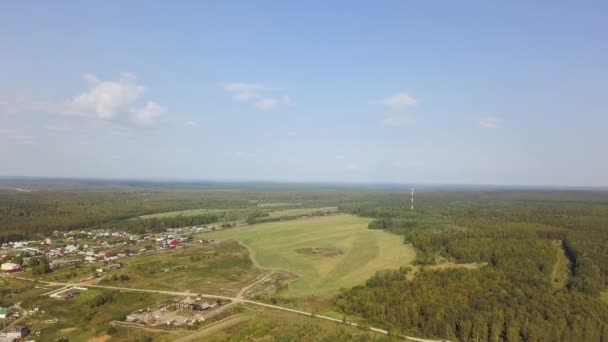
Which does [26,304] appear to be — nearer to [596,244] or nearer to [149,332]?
[149,332]

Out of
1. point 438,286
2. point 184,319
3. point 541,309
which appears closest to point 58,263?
point 184,319

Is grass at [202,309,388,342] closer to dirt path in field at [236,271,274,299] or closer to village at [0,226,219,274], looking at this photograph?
dirt path in field at [236,271,274,299]

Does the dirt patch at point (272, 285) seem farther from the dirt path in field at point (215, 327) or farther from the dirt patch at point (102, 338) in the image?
the dirt patch at point (102, 338)

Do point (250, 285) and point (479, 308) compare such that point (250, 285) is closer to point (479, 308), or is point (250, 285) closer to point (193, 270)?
point (193, 270)

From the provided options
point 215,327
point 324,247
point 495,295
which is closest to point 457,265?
point 495,295

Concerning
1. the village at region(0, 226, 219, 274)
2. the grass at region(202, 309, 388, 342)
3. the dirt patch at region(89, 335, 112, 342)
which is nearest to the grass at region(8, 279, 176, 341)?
the dirt patch at region(89, 335, 112, 342)

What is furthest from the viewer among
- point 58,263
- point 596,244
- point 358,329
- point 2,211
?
point 2,211
